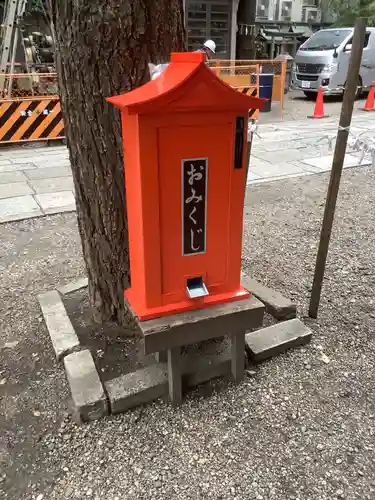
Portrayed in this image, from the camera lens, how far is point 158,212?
2008 millimetres

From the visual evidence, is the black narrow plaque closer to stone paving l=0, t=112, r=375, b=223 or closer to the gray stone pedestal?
the gray stone pedestal

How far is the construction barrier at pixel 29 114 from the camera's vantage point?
8672mm

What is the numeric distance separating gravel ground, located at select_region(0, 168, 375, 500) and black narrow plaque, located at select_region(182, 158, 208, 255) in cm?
94

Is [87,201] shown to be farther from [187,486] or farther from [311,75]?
[311,75]

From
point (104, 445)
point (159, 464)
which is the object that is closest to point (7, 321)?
point (104, 445)

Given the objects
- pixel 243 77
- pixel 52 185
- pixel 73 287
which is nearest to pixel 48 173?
pixel 52 185

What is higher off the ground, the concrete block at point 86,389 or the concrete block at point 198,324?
the concrete block at point 198,324

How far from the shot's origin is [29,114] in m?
8.86

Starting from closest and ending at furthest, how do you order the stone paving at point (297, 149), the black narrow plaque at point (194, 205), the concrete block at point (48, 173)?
1. the black narrow plaque at point (194, 205)
2. the concrete block at point (48, 173)
3. the stone paving at point (297, 149)

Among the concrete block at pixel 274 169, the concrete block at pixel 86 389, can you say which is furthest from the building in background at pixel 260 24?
the concrete block at pixel 86 389

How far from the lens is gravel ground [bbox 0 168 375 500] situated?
2.03 m

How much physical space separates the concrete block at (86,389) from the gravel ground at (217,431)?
0.07 meters

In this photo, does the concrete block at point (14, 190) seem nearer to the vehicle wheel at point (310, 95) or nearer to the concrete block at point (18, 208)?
the concrete block at point (18, 208)

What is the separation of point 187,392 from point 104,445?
554 millimetres
